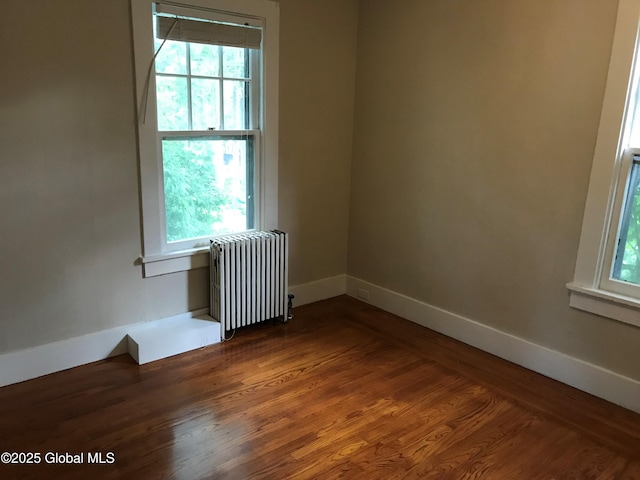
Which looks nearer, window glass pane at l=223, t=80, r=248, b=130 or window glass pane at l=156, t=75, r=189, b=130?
window glass pane at l=156, t=75, r=189, b=130

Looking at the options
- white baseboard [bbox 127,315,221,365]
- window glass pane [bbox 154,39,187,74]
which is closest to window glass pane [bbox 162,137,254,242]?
window glass pane [bbox 154,39,187,74]

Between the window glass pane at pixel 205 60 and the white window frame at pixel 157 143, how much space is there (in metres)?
0.22

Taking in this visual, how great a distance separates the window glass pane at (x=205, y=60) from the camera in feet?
10.5

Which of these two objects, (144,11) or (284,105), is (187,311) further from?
(144,11)

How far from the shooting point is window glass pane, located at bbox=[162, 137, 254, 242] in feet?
10.7

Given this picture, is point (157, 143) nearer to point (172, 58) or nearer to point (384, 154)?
point (172, 58)

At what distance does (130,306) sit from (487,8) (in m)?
2.82

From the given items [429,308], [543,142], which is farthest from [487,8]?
[429,308]

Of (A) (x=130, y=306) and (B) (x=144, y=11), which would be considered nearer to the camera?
(B) (x=144, y=11)

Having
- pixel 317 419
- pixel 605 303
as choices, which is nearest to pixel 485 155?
pixel 605 303

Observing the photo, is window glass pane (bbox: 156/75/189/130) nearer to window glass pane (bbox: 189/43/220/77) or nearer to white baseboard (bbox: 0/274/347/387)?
window glass pane (bbox: 189/43/220/77)

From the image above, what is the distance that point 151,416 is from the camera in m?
2.61

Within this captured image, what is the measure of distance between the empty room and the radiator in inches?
0.6

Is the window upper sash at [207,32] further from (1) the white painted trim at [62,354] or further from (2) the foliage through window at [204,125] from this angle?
(1) the white painted trim at [62,354]
